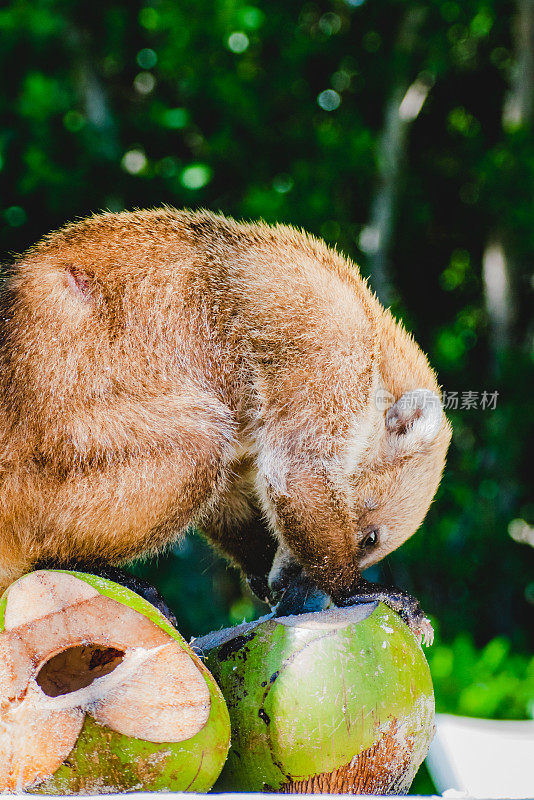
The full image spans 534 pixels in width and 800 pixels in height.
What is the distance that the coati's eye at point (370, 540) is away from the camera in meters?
2.57

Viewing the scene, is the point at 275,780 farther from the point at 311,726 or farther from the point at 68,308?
the point at 68,308

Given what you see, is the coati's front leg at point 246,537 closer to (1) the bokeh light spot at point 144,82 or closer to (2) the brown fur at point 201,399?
(2) the brown fur at point 201,399

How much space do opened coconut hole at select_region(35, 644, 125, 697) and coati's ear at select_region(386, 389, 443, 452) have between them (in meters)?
1.28

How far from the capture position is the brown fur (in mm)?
2051

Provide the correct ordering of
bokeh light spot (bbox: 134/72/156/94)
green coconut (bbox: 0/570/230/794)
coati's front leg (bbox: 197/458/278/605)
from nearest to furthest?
green coconut (bbox: 0/570/230/794)
coati's front leg (bbox: 197/458/278/605)
bokeh light spot (bbox: 134/72/156/94)

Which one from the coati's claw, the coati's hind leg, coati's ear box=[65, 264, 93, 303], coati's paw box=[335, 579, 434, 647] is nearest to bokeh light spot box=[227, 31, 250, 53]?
coati's ear box=[65, 264, 93, 303]

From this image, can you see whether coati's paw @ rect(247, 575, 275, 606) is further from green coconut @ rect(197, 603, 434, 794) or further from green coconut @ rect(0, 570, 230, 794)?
green coconut @ rect(0, 570, 230, 794)

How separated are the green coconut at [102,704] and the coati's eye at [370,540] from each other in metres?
1.14

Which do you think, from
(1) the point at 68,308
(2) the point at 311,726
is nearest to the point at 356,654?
(2) the point at 311,726

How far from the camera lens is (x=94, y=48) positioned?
4.11m

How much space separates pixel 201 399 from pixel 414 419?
720 millimetres

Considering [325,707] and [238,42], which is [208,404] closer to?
[325,707]

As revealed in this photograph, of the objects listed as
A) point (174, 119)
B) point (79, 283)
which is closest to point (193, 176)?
point (174, 119)

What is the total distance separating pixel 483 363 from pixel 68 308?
4.09 m
